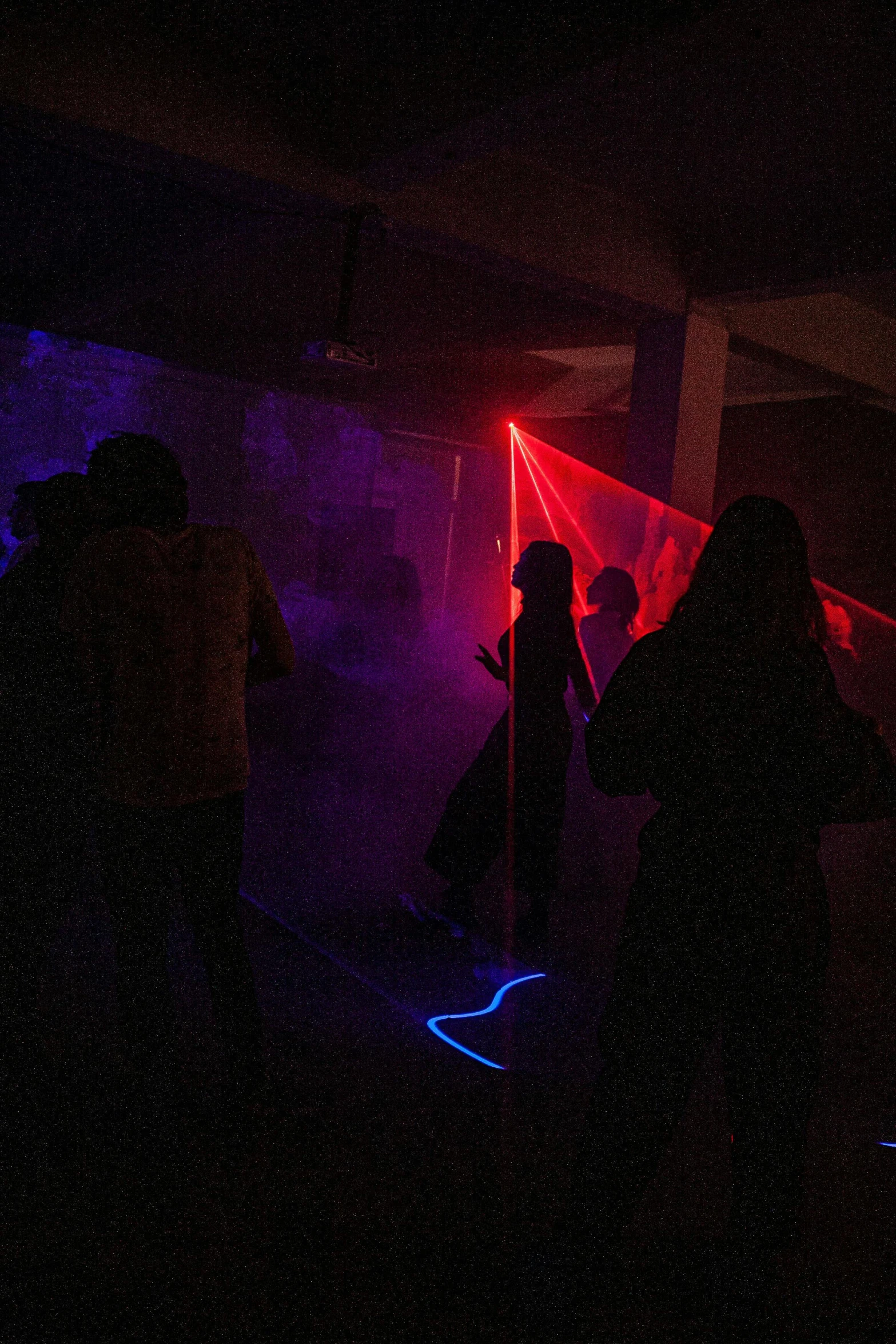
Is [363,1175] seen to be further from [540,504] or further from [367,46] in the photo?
[367,46]

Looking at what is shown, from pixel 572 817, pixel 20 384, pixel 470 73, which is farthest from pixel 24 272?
pixel 572 817

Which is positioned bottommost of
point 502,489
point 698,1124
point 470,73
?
point 698,1124

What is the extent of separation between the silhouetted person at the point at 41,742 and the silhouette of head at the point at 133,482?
0.67ft

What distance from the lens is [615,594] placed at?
15.6 ft

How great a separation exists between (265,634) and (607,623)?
250 centimetres

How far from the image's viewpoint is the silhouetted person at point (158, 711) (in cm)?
237

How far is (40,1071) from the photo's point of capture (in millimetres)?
2844

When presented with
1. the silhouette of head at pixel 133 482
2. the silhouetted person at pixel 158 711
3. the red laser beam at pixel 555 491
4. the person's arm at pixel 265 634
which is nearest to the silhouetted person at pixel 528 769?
the red laser beam at pixel 555 491

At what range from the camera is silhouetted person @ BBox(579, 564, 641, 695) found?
4758 mm

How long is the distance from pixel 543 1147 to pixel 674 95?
12.7 ft

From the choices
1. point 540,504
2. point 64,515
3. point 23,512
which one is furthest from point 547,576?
point 23,512

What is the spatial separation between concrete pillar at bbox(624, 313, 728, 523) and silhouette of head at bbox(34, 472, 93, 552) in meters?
3.80

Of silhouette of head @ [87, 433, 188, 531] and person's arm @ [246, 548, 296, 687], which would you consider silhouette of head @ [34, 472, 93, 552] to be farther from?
person's arm @ [246, 548, 296, 687]

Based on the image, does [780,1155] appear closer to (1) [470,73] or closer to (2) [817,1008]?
(2) [817,1008]
